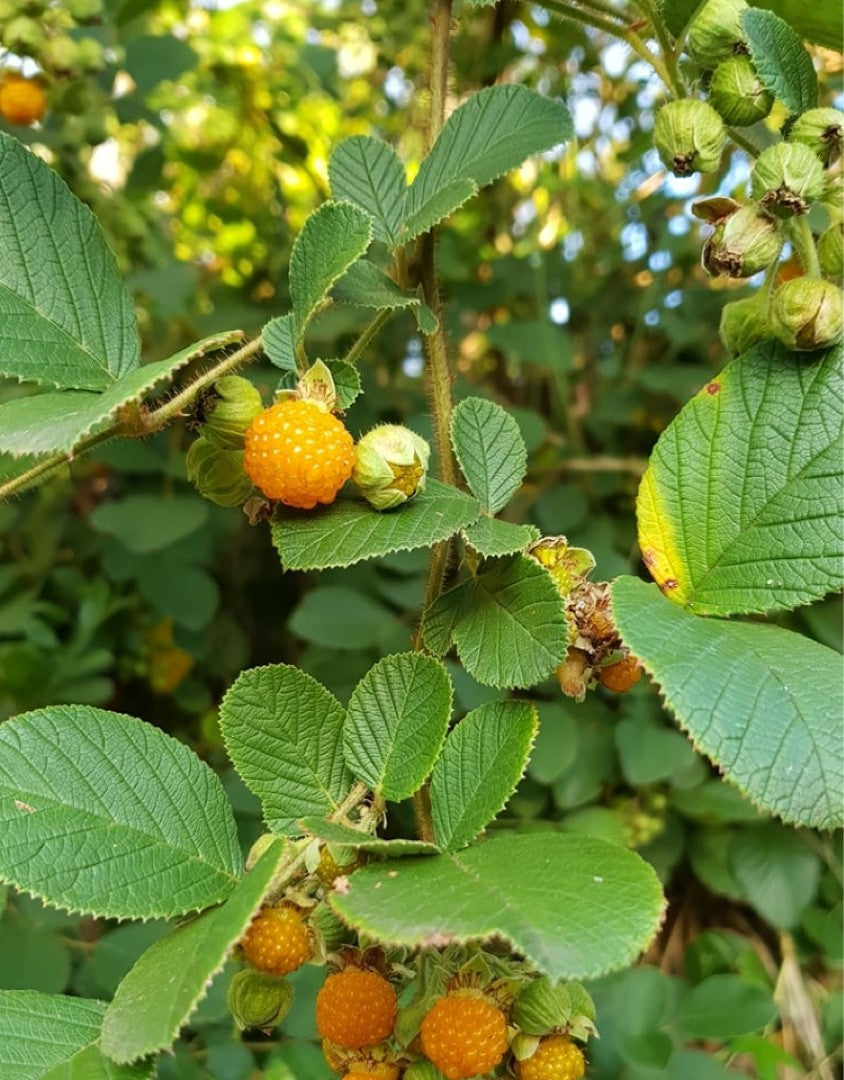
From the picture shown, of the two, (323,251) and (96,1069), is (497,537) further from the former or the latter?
(96,1069)

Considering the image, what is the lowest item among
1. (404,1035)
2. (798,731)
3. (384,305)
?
(404,1035)

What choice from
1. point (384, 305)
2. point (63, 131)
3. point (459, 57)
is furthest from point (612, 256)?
point (384, 305)

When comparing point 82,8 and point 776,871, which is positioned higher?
point 82,8

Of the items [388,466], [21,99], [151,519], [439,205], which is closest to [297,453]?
[388,466]

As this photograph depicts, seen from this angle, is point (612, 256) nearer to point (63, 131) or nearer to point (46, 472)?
Answer: point (63, 131)

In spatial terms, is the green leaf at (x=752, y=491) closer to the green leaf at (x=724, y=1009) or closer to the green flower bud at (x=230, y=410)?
the green flower bud at (x=230, y=410)

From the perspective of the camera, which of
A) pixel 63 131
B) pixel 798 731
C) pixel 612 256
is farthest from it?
pixel 612 256
